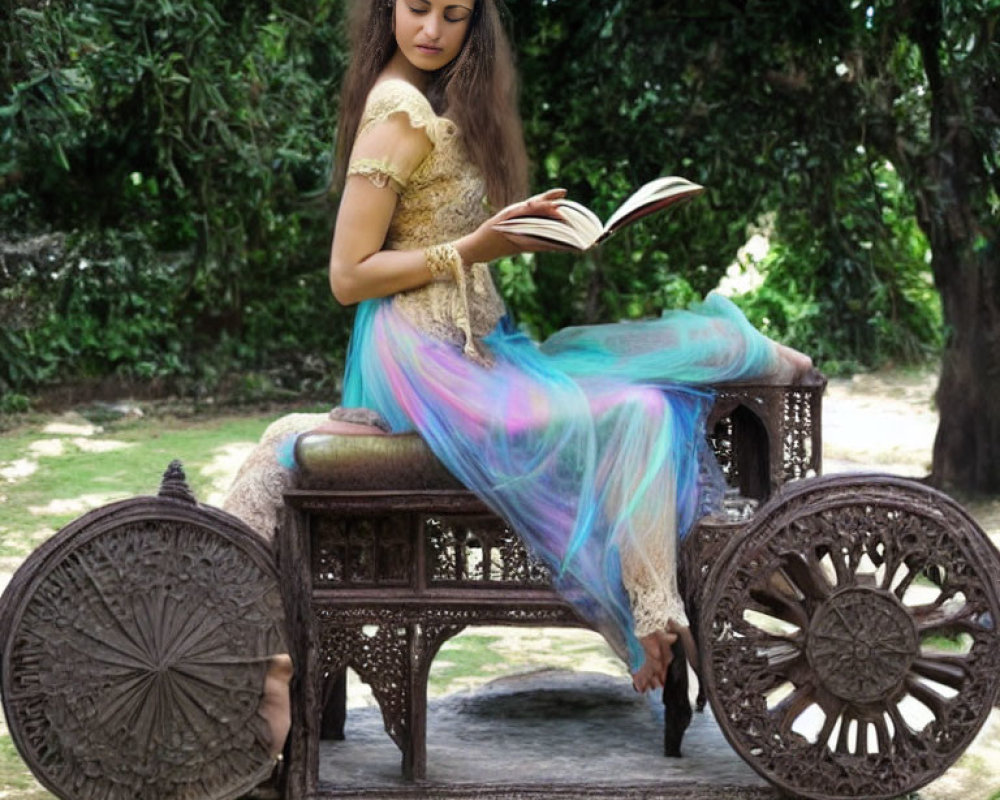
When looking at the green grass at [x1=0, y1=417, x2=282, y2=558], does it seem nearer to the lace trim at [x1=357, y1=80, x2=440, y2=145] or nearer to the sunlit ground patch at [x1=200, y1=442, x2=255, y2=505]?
the sunlit ground patch at [x1=200, y1=442, x2=255, y2=505]

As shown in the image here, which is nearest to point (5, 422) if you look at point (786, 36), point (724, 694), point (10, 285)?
point (10, 285)

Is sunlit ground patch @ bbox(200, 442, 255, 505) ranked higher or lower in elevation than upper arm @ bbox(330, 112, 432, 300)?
lower

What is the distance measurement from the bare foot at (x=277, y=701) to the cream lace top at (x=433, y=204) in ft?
2.66

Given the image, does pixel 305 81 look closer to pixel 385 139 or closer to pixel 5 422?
pixel 5 422

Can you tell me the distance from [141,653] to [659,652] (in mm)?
1121

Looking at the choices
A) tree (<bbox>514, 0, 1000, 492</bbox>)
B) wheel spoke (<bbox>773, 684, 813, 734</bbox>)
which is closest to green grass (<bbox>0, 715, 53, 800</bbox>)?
wheel spoke (<bbox>773, 684, 813, 734</bbox>)

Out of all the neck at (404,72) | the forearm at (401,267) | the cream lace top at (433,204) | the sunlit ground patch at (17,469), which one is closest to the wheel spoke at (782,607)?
the cream lace top at (433,204)

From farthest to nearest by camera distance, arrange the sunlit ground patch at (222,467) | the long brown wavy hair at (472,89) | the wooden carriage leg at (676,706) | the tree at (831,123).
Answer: the sunlit ground patch at (222,467), the tree at (831,123), the wooden carriage leg at (676,706), the long brown wavy hair at (472,89)

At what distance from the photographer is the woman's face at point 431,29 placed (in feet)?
11.9

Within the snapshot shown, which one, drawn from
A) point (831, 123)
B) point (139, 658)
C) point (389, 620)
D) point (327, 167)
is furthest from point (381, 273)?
point (327, 167)

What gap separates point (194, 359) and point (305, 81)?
2.38m

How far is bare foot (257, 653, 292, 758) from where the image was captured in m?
3.48

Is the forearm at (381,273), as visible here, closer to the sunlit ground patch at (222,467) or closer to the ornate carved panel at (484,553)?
the ornate carved panel at (484,553)

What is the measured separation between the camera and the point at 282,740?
3.50 meters
